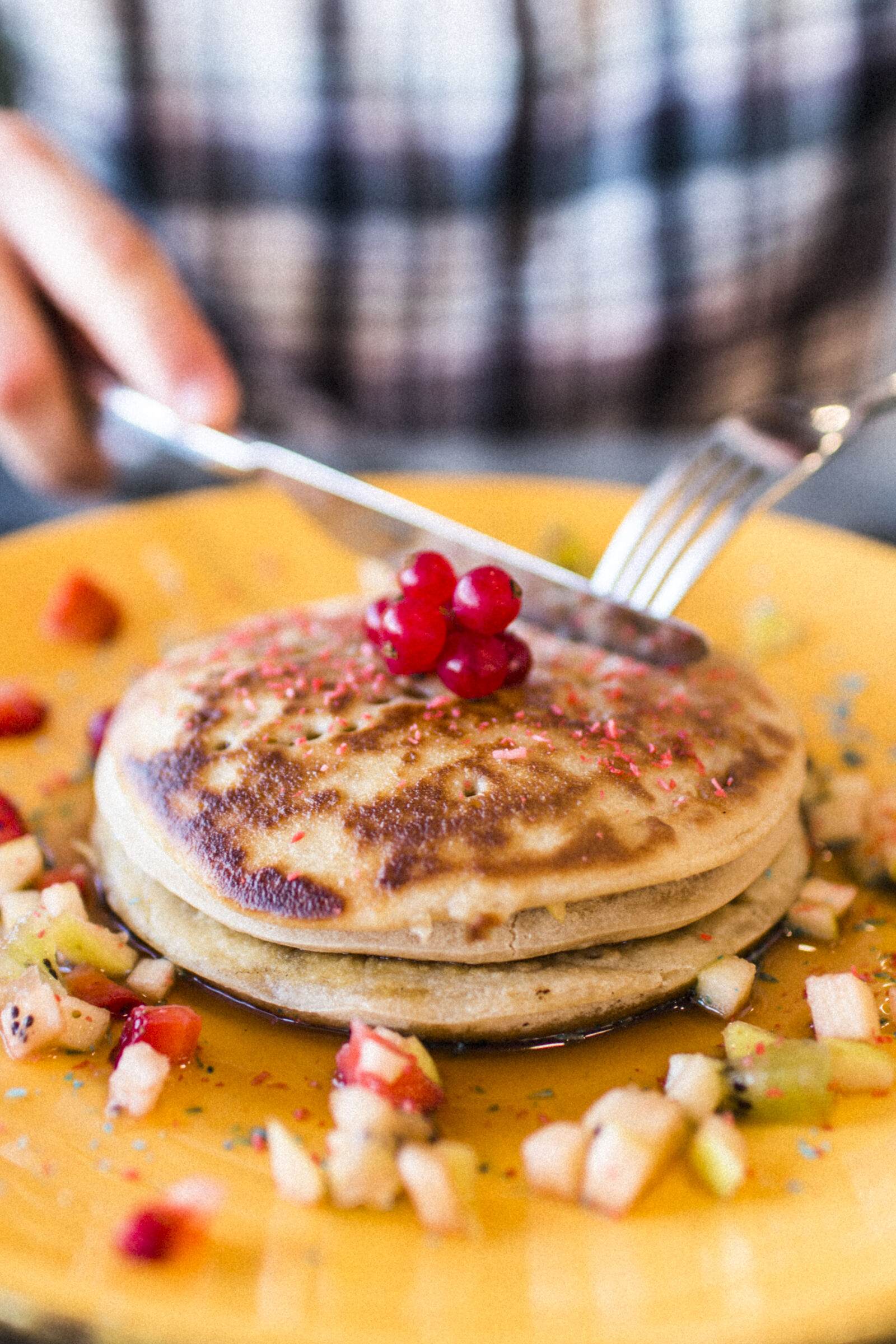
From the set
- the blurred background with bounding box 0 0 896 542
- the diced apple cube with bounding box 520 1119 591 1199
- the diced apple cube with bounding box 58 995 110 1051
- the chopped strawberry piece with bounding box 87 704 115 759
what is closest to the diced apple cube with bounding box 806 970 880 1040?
the diced apple cube with bounding box 520 1119 591 1199

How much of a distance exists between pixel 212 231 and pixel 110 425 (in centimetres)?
112

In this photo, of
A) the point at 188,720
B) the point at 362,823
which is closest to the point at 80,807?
the point at 188,720

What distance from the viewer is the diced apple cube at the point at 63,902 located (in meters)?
1.62

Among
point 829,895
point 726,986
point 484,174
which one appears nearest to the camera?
point 726,986

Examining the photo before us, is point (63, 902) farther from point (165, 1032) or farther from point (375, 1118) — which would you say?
point (375, 1118)

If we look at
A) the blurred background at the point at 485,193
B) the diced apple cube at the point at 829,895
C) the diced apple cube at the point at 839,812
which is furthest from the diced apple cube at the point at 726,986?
the blurred background at the point at 485,193

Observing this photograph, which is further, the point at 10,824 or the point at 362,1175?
the point at 10,824

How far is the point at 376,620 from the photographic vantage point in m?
1.75

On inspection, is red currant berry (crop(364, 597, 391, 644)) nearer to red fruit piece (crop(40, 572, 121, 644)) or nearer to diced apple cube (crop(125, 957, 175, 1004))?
diced apple cube (crop(125, 957, 175, 1004))

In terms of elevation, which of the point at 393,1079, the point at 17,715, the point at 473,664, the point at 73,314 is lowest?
the point at 17,715

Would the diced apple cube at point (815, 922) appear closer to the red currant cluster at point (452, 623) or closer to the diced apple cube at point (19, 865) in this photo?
the red currant cluster at point (452, 623)

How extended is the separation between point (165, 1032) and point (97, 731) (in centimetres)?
82

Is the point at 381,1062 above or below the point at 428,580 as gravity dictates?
below

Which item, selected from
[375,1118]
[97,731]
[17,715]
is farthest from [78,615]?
[375,1118]
